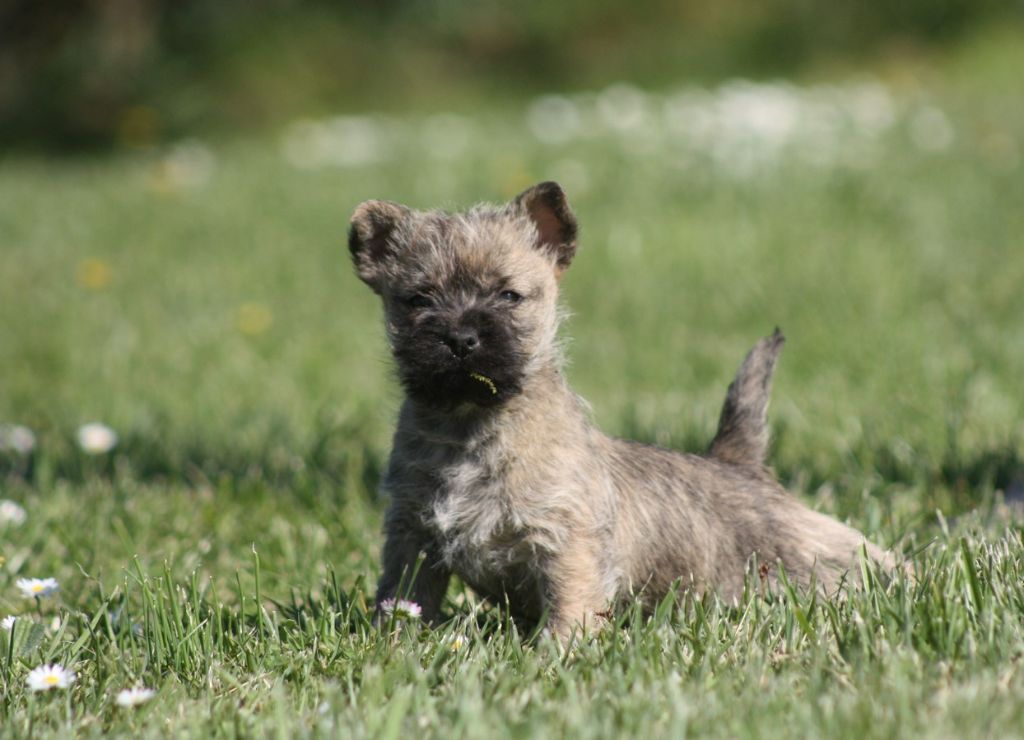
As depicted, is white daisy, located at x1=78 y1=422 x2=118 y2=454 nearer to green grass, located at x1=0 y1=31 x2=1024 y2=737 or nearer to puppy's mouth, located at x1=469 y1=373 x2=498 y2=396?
green grass, located at x1=0 y1=31 x2=1024 y2=737

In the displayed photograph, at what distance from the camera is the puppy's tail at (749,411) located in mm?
3615

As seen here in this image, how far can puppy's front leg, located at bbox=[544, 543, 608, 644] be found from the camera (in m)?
3.05

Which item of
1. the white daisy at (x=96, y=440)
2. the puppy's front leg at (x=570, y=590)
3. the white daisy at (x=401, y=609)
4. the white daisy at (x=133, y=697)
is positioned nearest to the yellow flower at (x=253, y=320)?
the white daisy at (x=96, y=440)

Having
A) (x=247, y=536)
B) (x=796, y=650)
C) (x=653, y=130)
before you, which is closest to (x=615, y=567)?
(x=796, y=650)

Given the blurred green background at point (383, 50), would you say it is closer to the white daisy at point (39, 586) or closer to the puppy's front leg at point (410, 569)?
the white daisy at point (39, 586)

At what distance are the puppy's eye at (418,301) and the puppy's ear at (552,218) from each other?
392 mm

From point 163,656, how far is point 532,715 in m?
→ 0.95

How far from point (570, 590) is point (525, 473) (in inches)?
11.5

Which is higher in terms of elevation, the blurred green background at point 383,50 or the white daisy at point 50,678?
the blurred green background at point 383,50

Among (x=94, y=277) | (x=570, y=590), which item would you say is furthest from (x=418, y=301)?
(x=94, y=277)

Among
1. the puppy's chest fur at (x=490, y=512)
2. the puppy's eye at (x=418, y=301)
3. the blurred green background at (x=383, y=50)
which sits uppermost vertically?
the blurred green background at (x=383, y=50)

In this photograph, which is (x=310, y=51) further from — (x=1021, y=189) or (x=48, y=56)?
(x=1021, y=189)

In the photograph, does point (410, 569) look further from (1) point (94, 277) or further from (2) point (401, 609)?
(1) point (94, 277)

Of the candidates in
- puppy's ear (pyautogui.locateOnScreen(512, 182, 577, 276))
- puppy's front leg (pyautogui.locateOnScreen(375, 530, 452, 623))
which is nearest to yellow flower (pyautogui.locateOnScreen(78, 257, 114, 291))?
puppy's ear (pyautogui.locateOnScreen(512, 182, 577, 276))
